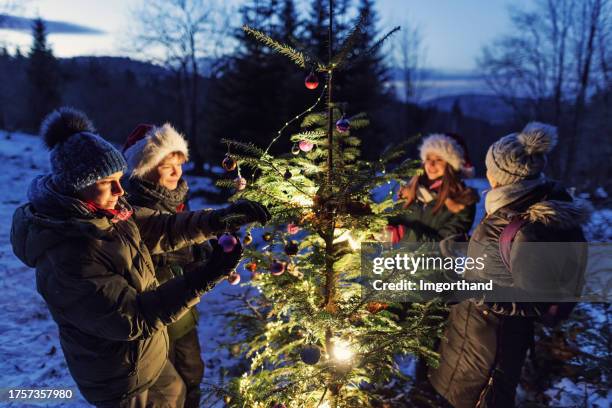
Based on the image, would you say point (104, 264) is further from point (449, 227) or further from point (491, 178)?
point (449, 227)

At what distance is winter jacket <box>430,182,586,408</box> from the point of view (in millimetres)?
2549

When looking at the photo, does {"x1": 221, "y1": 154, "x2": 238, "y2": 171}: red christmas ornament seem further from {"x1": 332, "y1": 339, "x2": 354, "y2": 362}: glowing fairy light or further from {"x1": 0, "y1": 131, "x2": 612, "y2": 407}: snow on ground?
{"x1": 332, "y1": 339, "x2": 354, "y2": 362}: glowing fairy light

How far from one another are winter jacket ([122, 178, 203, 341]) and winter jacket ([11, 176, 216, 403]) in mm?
717

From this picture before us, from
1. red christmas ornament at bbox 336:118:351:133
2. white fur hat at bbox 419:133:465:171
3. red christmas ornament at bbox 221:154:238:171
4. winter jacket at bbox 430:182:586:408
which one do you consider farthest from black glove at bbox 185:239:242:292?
white fur hat at bbox 419:133:465:171

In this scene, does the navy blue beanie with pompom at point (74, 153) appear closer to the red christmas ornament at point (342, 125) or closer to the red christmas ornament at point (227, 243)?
the red christmas ornament at point (227, 243)

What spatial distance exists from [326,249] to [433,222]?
6.51 ft

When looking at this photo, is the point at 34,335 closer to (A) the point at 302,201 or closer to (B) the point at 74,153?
(B) the point at 74,153

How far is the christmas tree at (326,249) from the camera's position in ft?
7.28

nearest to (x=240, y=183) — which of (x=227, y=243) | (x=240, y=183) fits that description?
(x=240, y=183)

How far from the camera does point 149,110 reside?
147 ft

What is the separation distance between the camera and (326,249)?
2424 mm

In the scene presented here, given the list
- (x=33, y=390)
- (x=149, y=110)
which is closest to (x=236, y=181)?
(x=33, y=390)

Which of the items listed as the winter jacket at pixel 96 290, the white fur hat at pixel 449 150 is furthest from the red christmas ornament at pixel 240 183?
the white fur hat at pixel 449 150

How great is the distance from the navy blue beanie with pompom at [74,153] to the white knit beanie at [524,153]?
2.71 meters
